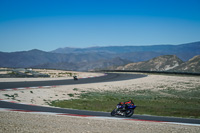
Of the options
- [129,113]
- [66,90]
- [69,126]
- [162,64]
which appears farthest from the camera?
[162,64]

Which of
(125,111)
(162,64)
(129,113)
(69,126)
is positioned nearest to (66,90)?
(125,111)

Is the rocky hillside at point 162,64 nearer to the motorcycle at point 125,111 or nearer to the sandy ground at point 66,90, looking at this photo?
the sandy ground at point 66,90

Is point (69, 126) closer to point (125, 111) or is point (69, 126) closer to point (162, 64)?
point (125, 111)

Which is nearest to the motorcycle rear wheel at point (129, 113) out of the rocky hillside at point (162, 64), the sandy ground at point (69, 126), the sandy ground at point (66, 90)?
the sandy ground at point (69, 126)

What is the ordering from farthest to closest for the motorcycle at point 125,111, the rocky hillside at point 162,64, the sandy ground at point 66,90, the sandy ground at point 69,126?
the rocky hillside at point 162,64
the sandy ground at point 66,90
the motorcycle at point 125,111
the sandy ground at point 69,126

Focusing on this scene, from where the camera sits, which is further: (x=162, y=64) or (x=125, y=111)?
(x=162, y=64)

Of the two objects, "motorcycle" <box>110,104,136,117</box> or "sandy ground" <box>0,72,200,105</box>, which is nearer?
"motorcycle" <box>110,104,136,117</box>

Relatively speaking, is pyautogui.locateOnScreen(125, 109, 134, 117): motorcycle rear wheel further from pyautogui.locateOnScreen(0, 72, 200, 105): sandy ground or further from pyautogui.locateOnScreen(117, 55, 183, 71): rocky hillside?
pyautogui.locateOnScreen(117, 55, 183, 71): rocky hillside

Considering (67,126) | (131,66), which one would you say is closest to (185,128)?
(67,126)

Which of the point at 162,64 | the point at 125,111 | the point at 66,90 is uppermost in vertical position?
the point at 162,64

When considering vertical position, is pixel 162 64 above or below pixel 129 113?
above

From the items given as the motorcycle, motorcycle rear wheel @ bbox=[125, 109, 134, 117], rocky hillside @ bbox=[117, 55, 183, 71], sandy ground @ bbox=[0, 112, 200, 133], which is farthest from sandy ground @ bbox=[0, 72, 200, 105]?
rocky hillside @ bbox=[117, 55, 183, 71]

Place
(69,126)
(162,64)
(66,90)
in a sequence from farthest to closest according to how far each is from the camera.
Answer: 1. (162,64)
2. (66,90)
3. (69,126)

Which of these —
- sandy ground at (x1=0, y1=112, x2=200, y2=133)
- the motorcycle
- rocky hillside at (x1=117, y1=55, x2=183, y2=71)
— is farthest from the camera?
rocky hillside at (x1=117, y1=55, x2=183, y2=71)
